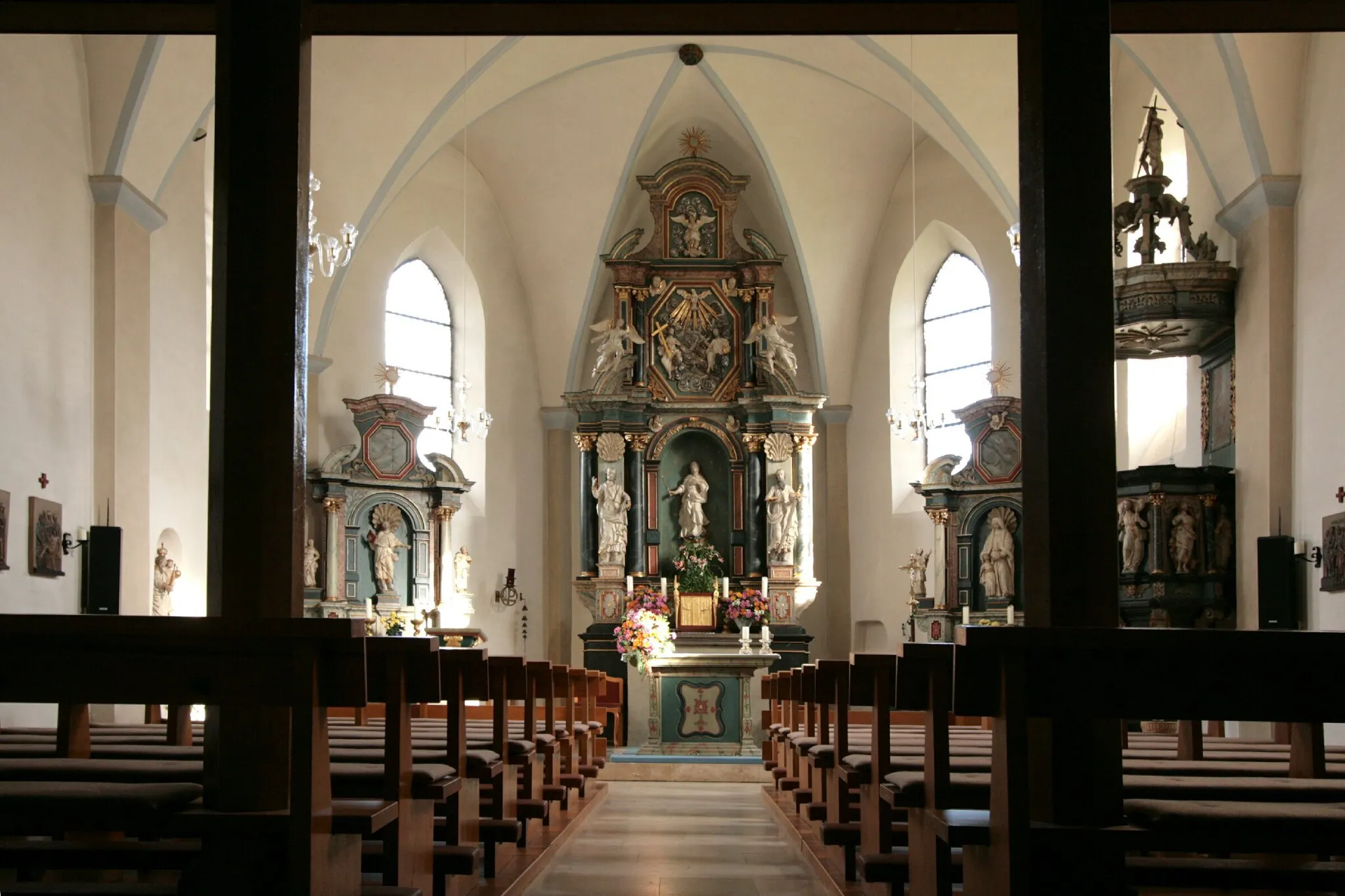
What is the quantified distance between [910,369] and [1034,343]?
54.9 ft

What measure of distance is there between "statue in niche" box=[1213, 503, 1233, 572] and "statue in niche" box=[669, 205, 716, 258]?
9311mm

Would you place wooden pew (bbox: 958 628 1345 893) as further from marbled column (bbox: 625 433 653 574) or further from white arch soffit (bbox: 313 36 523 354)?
marbled column (bbox: 625 433 653 574)

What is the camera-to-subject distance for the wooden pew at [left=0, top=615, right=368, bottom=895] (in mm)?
3373

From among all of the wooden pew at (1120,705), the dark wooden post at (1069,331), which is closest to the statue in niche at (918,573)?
the dark wooden post at (1069,331)

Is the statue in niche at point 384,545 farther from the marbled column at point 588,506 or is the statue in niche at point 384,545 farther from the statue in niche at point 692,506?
the statue in niche at point 692,506

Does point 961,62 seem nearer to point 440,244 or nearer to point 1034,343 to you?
point 440,244

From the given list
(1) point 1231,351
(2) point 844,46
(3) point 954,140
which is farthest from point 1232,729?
(2) point 844,46

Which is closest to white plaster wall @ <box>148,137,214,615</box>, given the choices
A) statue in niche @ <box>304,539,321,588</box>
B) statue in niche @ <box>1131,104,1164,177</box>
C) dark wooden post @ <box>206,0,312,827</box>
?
statue in niche @ <box>304,539,321,588</box>

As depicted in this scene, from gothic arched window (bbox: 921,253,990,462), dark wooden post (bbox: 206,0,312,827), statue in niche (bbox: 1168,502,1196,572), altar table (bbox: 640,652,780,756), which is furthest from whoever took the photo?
gothic arched window (bbox: 921,253,990,462)

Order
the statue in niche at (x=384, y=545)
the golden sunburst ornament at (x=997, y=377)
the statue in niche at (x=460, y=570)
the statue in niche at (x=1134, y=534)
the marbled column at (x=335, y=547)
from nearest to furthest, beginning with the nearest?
the statue in niche at (x=1134, y=534) < the marbled column at (x=335, y=547) < the golden sunburst ornament at (x=997, y=377) < the statue in niche at (x=384, y=545) < the statue in niche at (x=460, y=570)

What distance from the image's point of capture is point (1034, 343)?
3832mm

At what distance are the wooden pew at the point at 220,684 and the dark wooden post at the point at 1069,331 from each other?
1.78 m

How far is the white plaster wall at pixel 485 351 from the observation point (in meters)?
19.0

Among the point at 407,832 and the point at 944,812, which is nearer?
the point at 944,812
